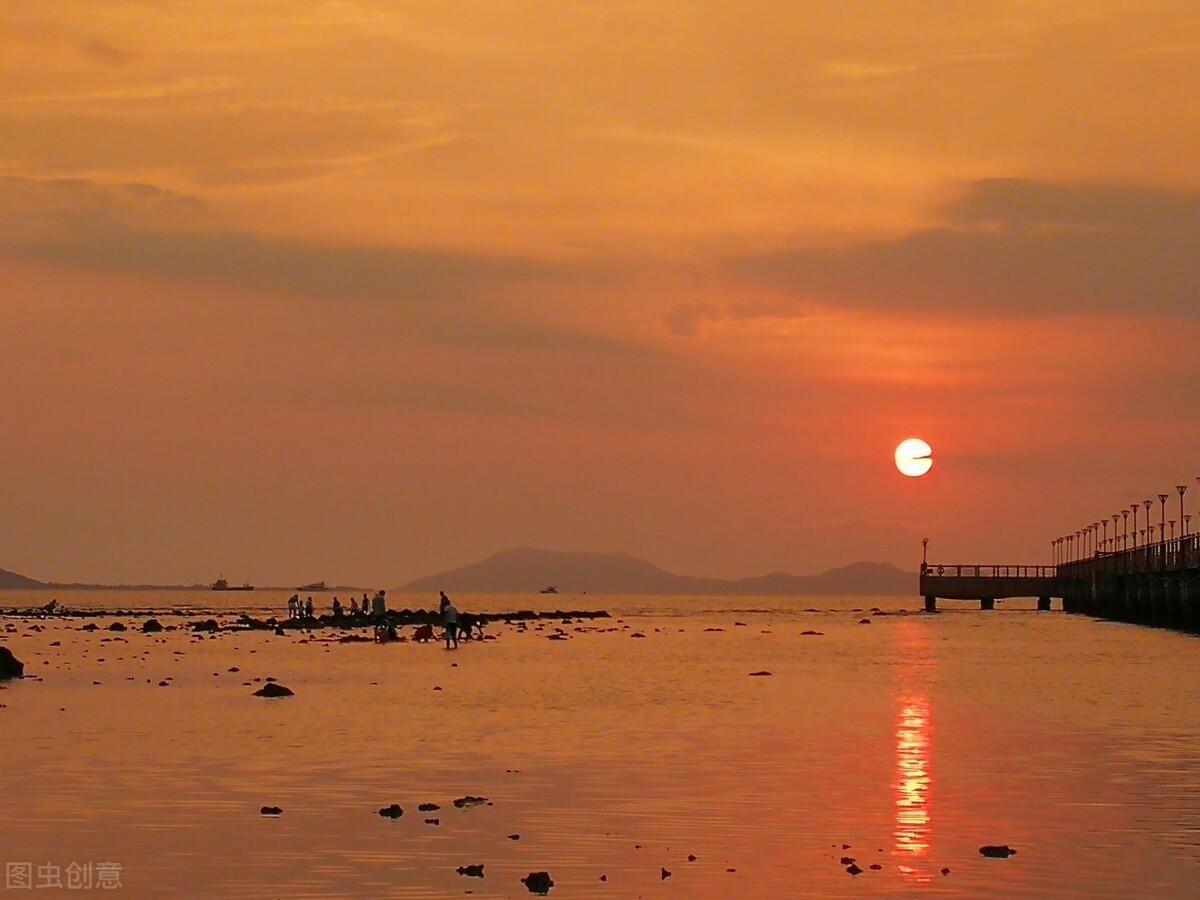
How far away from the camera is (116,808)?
29031 millimetres

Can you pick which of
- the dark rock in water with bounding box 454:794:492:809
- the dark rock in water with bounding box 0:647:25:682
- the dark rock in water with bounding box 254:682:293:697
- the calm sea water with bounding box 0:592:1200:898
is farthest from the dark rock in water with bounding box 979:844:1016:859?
the dark rock in water with bounding box 0:647:25:682

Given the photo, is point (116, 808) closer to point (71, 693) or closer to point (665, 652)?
point (71, 693)

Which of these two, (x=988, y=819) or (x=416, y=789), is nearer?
(x=988, y=819)

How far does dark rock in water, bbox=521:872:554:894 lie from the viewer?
2212 cm

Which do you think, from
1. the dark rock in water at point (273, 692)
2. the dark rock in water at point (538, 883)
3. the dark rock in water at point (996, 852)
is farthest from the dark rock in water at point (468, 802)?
the dark rock in water at point (273, 692)

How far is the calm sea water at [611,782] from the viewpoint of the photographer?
2367 centimetres

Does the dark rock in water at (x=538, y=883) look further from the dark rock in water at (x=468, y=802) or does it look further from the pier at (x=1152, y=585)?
the pier at (x=1152, y=585)

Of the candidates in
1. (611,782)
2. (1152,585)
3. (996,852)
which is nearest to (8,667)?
(611,782)

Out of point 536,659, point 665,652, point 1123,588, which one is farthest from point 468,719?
point 1123,588

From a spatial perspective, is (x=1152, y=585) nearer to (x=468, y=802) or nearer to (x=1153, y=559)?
(x=1153, y=559)

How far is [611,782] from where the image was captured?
33062mm

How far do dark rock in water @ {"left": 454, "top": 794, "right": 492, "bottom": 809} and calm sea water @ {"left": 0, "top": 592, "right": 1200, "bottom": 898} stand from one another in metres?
0.51

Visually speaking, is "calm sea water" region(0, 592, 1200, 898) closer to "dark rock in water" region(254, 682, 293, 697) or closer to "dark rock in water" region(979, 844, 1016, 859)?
"dark rock in water" region(979, 844, 1016, 859)

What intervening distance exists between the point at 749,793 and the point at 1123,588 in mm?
141371
